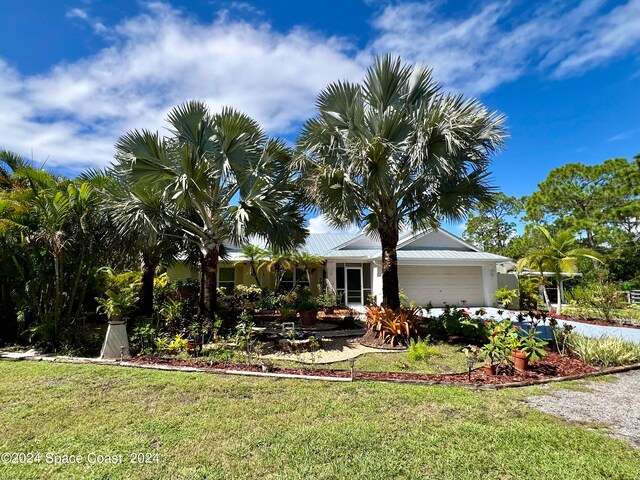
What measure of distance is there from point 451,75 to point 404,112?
2031 millimetres

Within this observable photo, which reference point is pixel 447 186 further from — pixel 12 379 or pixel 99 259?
pixel 12 379

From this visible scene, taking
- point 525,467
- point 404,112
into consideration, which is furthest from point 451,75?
point 525,467

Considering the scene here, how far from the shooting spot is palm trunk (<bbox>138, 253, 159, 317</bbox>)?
11.8 metres

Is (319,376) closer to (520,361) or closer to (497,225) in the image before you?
(520,361)

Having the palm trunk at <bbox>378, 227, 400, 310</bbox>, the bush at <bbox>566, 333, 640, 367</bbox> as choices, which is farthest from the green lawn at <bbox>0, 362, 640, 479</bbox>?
the palm trunk at <bbox>378, 227, 400, 310</bbox>

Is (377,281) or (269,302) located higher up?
(377,281)

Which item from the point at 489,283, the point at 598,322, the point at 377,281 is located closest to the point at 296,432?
the point at 377,281

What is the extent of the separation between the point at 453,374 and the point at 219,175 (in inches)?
302

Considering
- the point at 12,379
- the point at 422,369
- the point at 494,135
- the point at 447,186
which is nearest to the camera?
the point at 12,379

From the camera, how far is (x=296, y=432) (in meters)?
3.86

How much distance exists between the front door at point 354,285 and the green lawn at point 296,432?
1278 cm

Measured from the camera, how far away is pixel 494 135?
8.82m

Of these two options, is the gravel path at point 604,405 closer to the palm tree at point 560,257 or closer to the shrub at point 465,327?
the shrub at point 465,327

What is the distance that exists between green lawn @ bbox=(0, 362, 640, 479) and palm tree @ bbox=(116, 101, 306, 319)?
4547mm
